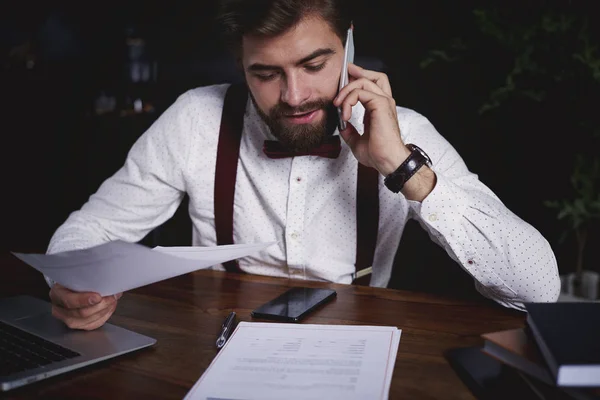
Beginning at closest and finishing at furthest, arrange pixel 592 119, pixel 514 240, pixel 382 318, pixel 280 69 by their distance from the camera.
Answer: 1. pixel 382 318
2. pixel 514 240
3. pixel 280 69
4. pixel 592 119

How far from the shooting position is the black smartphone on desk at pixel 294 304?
1.03 m

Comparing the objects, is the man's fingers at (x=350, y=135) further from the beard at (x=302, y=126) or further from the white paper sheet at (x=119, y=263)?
the white paper sheet at (x=119, y=263)

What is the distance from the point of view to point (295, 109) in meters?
1.41

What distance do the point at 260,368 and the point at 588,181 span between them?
1.81 meters

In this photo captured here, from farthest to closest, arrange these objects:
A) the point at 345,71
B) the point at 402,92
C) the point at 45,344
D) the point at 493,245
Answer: the point at 402,92
the point at 345,71
the point at 493,245
the point at 45,344

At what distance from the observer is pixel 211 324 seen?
104 cm

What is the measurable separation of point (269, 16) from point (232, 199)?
0.50 metres

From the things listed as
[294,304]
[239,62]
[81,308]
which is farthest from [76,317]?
[239,62]

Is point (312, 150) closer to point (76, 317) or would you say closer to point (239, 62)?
Result: point (239, 62)

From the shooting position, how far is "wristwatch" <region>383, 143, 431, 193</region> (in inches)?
48.7

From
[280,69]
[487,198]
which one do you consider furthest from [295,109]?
[487,198]

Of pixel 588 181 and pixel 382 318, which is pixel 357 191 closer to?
pixel 382 318

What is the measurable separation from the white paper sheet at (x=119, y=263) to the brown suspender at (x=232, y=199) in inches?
24.1

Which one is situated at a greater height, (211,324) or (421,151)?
(421,151)
